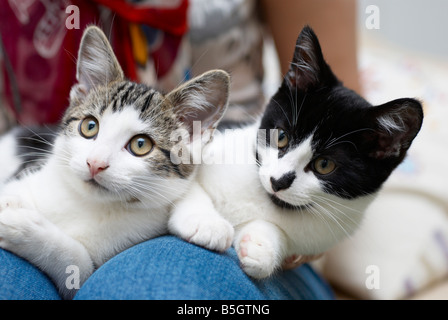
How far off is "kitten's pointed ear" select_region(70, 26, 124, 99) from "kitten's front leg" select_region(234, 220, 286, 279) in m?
0.52

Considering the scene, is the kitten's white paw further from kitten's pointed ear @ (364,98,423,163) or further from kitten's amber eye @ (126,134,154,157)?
kitten's pointed ear @ (364,98,423,163)

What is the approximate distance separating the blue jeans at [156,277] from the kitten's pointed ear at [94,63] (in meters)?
0.43

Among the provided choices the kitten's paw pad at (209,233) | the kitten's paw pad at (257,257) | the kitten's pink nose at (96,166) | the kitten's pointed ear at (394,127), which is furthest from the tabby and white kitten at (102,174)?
the kitten's pointed ear at (394,127)

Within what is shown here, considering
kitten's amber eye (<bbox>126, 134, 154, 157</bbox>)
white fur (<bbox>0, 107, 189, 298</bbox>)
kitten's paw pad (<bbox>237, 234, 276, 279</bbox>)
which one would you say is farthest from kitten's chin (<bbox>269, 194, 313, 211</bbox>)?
kitten's amber eye (<bbox>126, 134, 154, 157</bbox>)

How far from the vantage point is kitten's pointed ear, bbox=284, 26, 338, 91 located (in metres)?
0.88

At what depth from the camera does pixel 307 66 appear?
944mm

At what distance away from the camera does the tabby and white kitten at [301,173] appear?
87 centimetres

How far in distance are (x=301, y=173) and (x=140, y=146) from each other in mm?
379

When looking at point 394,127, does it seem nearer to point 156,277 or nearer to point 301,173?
point 301,173

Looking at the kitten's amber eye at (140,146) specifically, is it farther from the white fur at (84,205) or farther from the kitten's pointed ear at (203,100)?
the kitten's pointed ear at (203,100)

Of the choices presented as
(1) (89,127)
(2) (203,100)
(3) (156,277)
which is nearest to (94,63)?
(1) (89,127)

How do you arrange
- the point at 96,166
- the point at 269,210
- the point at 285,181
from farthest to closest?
the point at 269,210 → the point at 285,181 → the point at 96,166

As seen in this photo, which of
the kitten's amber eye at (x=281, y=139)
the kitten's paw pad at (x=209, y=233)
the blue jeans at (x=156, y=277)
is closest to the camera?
the blue jeans at (x=156, y=277)

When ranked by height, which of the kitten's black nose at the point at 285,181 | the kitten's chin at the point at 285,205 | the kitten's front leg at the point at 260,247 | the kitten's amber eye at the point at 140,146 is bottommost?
the kitten's front leg at the point at 260,247
